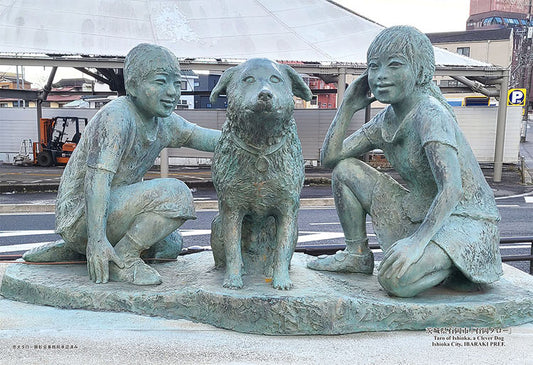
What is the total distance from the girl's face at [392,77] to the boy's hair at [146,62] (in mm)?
1037

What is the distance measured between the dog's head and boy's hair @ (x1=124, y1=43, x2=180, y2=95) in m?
0.43

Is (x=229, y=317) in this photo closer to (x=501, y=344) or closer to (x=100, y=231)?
(x=100, y=231)

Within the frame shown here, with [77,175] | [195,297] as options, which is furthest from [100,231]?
[195,297]

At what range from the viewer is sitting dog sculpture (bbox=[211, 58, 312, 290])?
225cm

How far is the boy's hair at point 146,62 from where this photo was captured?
266 cm

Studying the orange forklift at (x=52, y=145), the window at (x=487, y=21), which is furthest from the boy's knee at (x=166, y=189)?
the window at (x=487, y=21)

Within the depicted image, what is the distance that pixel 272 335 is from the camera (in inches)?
93.3

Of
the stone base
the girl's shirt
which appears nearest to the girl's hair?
the girl's shirt

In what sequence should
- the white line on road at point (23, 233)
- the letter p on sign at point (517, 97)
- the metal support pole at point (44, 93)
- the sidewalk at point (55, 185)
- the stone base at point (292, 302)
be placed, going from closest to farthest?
the stone base at point (292, 302) → the white line on road at point (23, 233) → the sidewalk at point (55, 185) → the letter p on sign at point (517, 97) → the metal support pole at point (44, 93)

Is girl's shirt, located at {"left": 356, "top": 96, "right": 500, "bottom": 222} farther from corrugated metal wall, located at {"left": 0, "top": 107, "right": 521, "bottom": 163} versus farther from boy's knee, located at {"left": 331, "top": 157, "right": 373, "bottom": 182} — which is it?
corrugated metal wall, located at {"left": 0, "top": 107, "right": 521, "bottom": 163}

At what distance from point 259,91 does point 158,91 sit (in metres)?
0.78

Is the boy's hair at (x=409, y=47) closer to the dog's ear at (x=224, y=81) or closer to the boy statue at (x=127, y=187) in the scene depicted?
the dog's ear at (x=224, y=81)

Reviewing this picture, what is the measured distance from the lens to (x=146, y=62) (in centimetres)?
267

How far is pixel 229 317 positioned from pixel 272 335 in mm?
216
